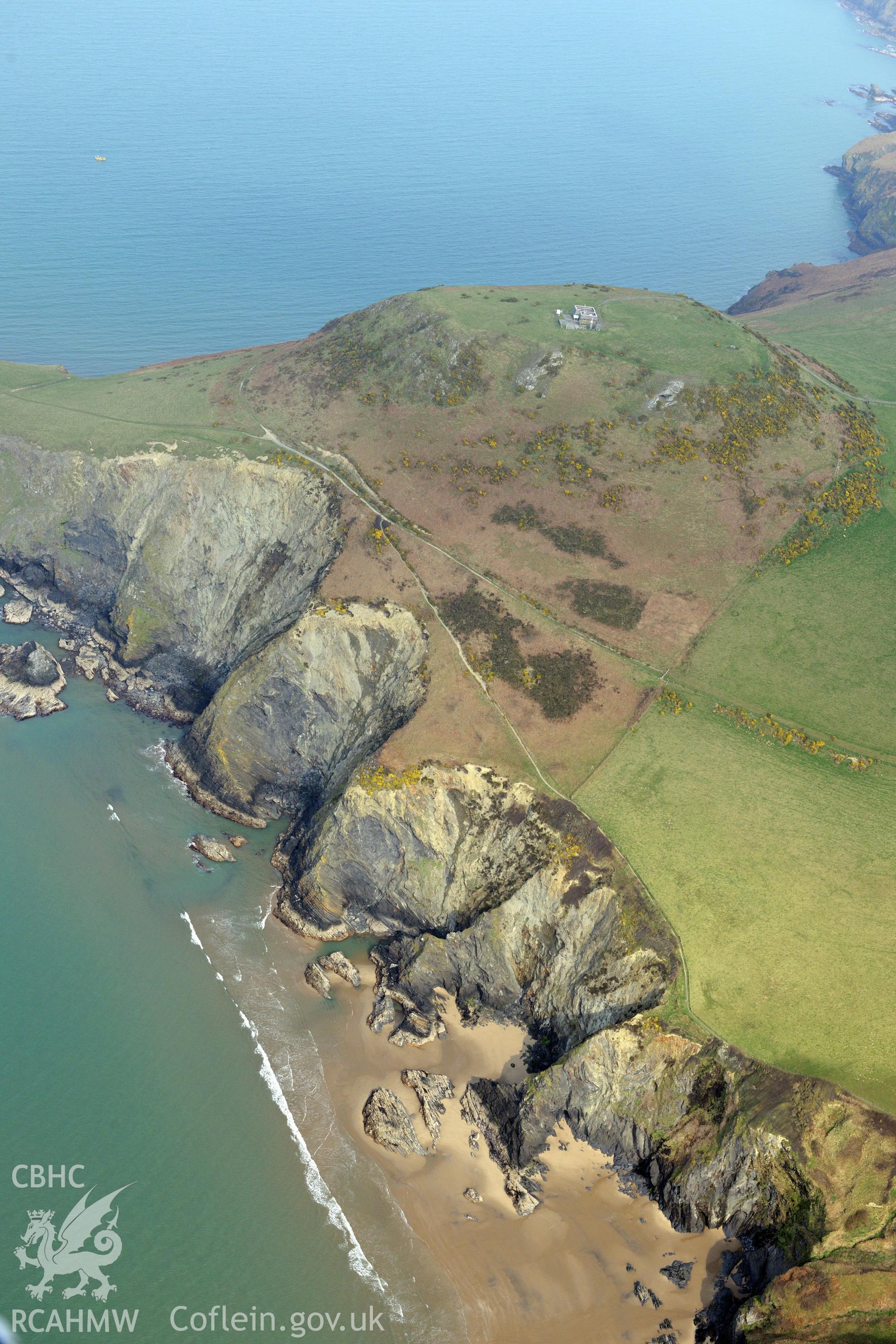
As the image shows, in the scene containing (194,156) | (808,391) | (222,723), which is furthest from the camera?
(194,156)

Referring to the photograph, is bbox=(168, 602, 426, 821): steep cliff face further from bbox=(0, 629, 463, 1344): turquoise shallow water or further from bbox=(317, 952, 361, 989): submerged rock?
bbox=(317, 952, 361, 989): submerged rock

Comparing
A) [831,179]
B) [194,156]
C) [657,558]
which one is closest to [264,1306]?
[657,558]

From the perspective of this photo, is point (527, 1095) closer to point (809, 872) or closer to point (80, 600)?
point (809, 872)

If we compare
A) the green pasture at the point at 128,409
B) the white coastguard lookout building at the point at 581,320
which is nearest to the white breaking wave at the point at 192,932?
the green pasture at the point at 128,409

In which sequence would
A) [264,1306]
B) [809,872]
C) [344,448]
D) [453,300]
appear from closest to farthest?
[264,1306] < [809,872] < [344,448] < [453,300]

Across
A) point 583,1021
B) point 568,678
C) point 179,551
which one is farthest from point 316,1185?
point 179,551

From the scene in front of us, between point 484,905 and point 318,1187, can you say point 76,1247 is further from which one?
point 484,905
